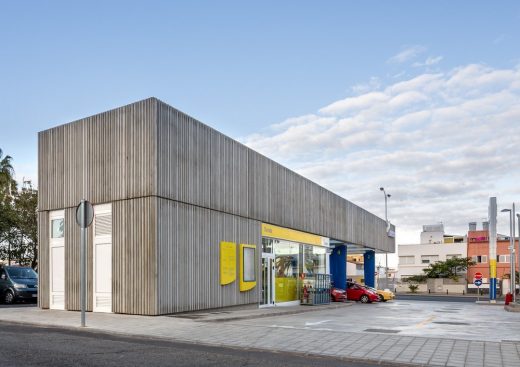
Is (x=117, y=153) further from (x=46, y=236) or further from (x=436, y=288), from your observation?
(x=436, y=288)

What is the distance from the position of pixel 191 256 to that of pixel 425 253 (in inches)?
3013

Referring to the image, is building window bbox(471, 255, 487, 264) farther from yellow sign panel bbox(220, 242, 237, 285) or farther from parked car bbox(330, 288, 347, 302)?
yellow sign panel bbox(220, 242, 237, 285)

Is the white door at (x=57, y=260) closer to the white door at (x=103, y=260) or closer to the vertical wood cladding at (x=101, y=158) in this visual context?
the vertical wood cladding at (x=101, y=158)

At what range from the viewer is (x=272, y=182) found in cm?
2541

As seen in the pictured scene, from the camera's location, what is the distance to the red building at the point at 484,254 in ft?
249

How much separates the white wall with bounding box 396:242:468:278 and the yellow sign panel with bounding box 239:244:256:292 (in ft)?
225

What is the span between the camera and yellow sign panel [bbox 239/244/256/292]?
21.6m

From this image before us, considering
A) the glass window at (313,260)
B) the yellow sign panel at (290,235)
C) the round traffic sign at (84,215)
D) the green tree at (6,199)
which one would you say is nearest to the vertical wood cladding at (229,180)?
the yellow sign panel at (290,235)

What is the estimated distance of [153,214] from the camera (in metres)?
16.5

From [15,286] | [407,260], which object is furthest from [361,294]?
[407,260]

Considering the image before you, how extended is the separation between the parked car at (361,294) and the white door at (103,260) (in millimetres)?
22701

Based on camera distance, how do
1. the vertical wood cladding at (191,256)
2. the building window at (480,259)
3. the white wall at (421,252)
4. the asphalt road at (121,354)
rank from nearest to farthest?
the asphalt road at (121,354) → the vertical wood cladding at (191,256) → the building window at (480,259) → the white wall at (421,252)

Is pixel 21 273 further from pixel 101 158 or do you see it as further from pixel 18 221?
pixel 18 221

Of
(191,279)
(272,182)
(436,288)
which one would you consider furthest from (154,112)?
(436,288)
